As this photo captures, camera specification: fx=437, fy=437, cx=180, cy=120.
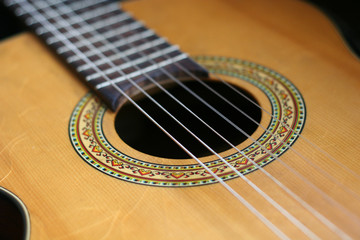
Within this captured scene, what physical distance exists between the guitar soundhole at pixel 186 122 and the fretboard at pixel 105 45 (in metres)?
0.04

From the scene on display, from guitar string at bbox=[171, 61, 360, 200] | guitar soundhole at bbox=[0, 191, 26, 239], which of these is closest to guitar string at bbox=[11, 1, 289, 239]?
guitar string at bbox=[171, 61, 360, 200]

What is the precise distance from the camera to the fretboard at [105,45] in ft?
3.06

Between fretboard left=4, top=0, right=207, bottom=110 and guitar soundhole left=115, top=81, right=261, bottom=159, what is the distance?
0.04 meters

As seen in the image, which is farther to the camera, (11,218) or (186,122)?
(186,122)

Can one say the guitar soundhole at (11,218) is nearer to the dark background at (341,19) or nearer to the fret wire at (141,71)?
the fret wire at (141,71)

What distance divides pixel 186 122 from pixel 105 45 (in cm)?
32

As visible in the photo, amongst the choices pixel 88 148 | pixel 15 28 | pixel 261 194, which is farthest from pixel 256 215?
pixel 15 28

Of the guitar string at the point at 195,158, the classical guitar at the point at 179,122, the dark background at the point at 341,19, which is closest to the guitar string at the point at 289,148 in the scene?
the classical guitar at the point at 179,122

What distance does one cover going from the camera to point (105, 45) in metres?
1.04

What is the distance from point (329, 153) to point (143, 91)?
38 centimetres

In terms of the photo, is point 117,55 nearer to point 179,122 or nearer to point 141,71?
point 141,71

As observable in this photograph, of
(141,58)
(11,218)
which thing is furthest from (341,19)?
(11,218)

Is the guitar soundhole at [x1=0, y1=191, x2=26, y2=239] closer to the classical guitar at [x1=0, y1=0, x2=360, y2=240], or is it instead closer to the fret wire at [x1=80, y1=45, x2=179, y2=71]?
the classical guitar at [x1=0, y1=0, x2=360, y2=240]

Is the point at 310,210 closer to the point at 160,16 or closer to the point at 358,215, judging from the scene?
the point at 358,215
